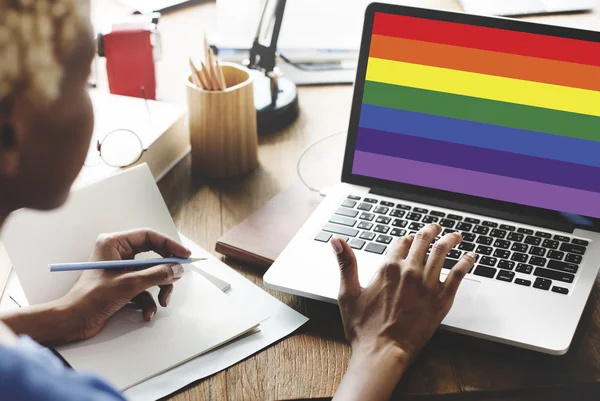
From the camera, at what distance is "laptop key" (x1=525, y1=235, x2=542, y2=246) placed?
0.94 metres

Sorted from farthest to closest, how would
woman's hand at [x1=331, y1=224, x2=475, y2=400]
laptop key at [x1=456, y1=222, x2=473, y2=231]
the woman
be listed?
laptop key at [x1=456, y1=222, x2=473, y2=231] < woman's hand at [x1=331, y1=224, x2=475, y2=400] < the woman

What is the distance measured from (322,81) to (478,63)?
57 cm

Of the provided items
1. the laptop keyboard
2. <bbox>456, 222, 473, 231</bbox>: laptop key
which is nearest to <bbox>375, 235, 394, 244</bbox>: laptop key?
the laptop keyboard

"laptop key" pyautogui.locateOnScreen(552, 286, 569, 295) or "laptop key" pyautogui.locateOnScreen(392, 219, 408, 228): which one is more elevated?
"laptop key" pyautogui.locateOnScreen(392, 219, 408, 228)

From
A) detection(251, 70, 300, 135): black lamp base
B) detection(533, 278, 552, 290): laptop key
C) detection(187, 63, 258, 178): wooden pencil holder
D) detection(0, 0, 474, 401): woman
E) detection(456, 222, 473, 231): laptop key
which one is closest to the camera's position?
detection(0, 0, 474, 401): woman

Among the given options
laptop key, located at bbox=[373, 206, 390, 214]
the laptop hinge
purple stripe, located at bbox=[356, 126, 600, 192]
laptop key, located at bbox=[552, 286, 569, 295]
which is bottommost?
laptop key, located at bbox=[552, 286, 569, 295]

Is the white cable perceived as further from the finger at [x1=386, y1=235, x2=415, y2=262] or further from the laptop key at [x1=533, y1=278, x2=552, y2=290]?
the laptop key at [x1=533, y1=278, x2=552, y2=290]

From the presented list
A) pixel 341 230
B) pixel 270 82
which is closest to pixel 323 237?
pixel 341 230

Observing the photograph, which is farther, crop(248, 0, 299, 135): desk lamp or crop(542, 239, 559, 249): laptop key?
crop(248, 0, 299, 135): desk lamp

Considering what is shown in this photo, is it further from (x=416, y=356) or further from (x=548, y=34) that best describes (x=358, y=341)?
(x=548, y=34)

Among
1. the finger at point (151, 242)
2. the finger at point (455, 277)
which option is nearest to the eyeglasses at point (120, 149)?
the finger at point (151, 242)

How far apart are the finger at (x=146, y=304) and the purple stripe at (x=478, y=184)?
37cm

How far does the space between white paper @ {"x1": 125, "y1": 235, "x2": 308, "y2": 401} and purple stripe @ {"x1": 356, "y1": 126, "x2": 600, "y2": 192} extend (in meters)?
0.28

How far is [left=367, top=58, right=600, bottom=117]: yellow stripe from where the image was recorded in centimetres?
92
